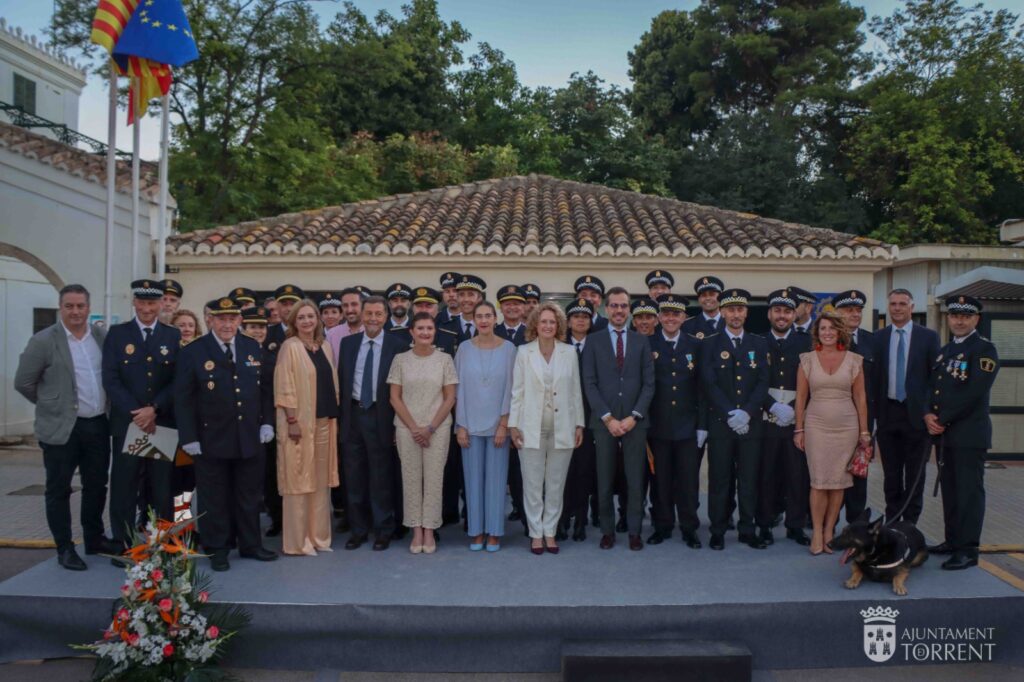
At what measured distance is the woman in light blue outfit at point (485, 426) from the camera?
5.52 meters

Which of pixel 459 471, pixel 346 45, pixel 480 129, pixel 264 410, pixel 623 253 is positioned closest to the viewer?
pixel 264 410

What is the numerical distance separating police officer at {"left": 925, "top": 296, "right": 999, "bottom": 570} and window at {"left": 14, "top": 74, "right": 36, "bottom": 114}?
1801 cm

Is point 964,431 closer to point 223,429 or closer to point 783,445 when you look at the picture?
point 783,445

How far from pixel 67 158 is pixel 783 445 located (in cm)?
1065

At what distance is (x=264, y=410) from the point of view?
5.46 metres

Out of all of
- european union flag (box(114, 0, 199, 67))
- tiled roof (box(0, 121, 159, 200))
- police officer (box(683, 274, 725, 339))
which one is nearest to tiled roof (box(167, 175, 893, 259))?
tiled roof (box(0, 121, 159, 200))

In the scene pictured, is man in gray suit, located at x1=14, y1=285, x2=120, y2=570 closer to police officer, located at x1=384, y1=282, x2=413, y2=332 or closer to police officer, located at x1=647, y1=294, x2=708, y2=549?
police officer, located at x1=384, y1=282, x2=413, y2=332

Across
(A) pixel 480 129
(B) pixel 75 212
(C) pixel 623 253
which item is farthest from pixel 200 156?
(A) pixel 480 129

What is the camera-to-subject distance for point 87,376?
5.27 m

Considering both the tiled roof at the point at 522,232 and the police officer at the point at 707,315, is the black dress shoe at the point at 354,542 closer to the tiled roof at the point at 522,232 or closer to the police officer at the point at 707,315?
→ the police officer at the point at 707,315

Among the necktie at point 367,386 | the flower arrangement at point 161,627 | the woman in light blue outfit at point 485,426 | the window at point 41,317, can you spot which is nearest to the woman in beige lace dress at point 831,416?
the woman in light blue outfit at point 485,426

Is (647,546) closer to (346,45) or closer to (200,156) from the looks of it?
(200,156)

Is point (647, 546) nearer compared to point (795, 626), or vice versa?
point (795, 626)

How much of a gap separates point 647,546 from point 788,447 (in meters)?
1.29
